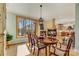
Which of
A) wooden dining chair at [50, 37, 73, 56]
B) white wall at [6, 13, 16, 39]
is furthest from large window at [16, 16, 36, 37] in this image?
wooden dining chair at [50, 37, 73, 56]

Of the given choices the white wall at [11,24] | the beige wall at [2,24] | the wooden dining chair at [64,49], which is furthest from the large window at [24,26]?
the wooden dining chair at [64,49]

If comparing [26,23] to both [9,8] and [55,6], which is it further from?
[55,6]

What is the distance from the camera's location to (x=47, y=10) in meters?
1.61

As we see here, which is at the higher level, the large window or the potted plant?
the large window

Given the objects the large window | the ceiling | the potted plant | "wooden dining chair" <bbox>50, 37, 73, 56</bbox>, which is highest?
the ceiling

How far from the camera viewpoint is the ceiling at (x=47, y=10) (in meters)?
1.59

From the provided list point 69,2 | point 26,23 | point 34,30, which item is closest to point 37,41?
point 34,30

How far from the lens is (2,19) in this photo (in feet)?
5.32

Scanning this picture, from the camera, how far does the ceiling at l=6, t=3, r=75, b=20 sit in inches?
62.5

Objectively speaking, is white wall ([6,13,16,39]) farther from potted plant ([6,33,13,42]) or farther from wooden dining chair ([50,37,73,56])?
wooden dining chair ([50,37,73,56])

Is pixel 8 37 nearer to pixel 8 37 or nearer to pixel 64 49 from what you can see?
pixel 8 37

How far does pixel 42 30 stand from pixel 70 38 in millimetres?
421

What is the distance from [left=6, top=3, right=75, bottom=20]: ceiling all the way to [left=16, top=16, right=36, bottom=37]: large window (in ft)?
0.28

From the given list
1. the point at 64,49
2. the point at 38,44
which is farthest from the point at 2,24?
the point at 64,49
